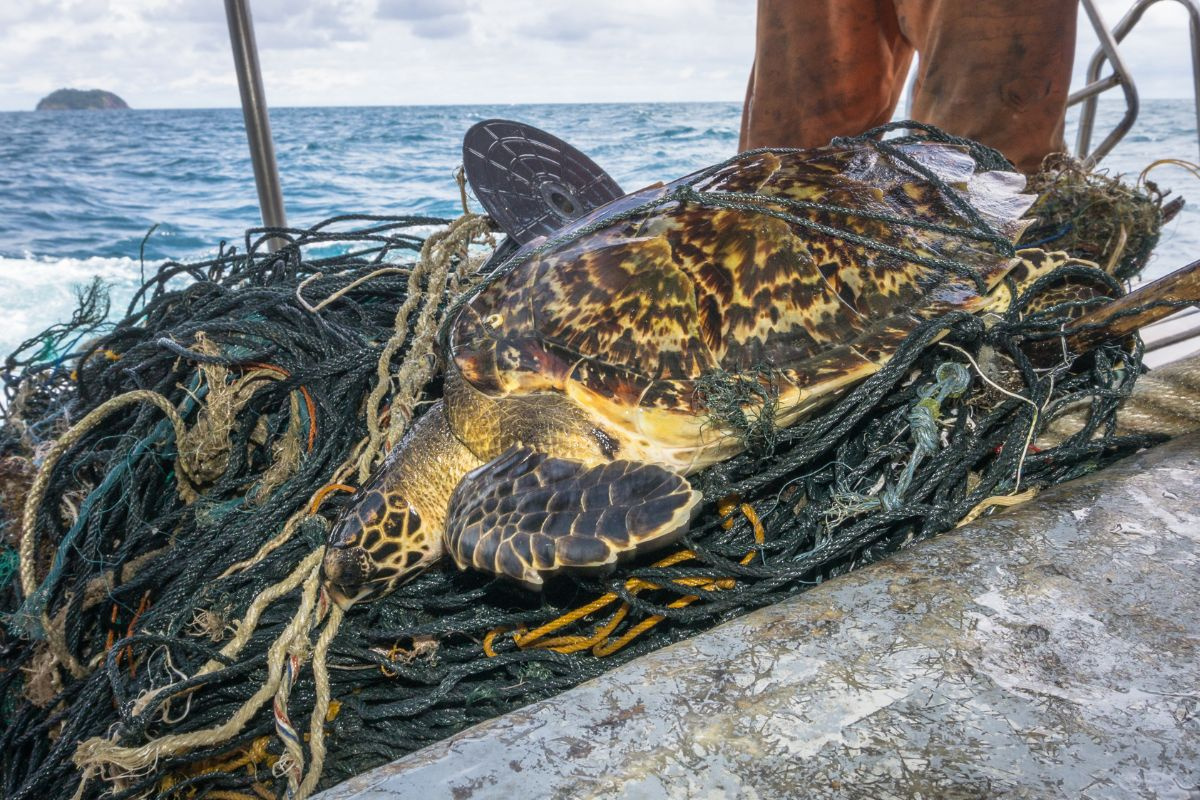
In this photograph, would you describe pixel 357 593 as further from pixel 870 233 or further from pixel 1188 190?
pixel 1188 190

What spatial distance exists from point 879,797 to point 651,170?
1673 cm

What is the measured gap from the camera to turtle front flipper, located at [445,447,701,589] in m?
1.46

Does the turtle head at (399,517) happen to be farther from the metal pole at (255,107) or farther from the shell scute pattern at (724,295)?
the metal pole at (255,107)

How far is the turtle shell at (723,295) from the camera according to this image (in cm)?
Answer: 176

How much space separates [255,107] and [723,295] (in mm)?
2662

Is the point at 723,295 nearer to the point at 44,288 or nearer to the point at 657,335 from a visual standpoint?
the point at 657,335

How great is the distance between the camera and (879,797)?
0.86 metres

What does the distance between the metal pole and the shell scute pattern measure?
2.16 metres

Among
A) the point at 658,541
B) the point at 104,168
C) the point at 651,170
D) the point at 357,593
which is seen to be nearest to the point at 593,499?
the point at 658,541

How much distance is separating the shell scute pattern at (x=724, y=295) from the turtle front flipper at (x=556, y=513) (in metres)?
0.20

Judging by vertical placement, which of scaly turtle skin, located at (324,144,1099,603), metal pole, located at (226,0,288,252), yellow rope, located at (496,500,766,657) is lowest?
yellow rope, located at (496,500,766,657)

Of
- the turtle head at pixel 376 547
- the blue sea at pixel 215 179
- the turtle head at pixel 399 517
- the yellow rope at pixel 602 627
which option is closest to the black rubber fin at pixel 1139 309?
the yellow rope at pixel 602 627

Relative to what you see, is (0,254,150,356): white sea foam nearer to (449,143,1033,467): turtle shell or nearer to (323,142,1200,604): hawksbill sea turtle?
(323,142,1200,604): hawksbill sea turtle

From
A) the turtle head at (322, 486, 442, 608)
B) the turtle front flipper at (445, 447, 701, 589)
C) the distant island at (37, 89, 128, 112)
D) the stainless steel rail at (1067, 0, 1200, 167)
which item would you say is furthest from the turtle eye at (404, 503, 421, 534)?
the distant island at (37, 89, 128, 112)
